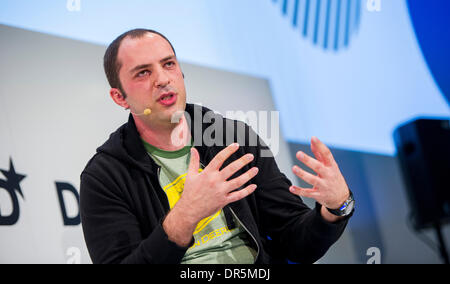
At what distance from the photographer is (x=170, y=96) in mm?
1388

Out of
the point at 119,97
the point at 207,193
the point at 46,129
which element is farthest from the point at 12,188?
the point at 207,193

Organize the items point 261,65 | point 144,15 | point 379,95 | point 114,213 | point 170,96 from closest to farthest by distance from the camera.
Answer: point 114,213, point 170,96, point 144,15, point 261,65, point 379,95

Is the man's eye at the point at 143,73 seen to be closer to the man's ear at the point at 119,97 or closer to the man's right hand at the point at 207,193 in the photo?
the man's ear at the point at 119,97

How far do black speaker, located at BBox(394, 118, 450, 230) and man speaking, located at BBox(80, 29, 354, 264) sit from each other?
126cm

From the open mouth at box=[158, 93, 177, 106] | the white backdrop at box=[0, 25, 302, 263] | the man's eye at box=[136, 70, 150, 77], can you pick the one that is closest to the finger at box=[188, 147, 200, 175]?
the open mouth at box=[158, 93, 177, 106]

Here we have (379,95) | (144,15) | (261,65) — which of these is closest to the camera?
(144,15)

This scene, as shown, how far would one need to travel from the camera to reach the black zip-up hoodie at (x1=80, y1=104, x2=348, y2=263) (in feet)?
4.00

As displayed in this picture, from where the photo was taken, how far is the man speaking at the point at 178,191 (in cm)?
114

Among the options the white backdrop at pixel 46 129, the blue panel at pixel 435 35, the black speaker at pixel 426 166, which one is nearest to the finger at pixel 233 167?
the white backdrop at pixel 46 129

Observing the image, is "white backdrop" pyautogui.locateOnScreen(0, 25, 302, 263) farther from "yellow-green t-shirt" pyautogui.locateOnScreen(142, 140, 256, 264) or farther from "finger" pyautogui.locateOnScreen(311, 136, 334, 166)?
"finger" pyautogui.locateOnScreen(311, 136, 334, 166)

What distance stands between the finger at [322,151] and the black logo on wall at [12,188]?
1326 millimetres

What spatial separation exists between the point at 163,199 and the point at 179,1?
1160 millimetres
